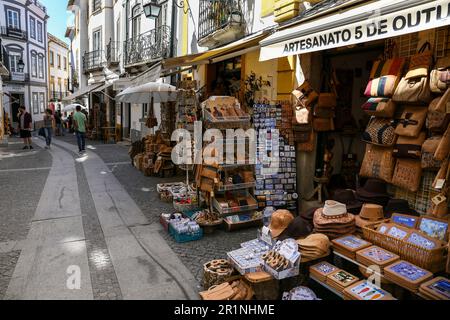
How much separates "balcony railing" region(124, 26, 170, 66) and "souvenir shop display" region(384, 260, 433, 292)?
11847 mm

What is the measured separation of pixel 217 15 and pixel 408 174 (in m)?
6.54

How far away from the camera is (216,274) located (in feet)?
12.4

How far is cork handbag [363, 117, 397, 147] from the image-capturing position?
14.9 feet

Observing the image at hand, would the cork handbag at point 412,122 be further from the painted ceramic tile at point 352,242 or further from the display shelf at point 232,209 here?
the display shelf at point 232,209

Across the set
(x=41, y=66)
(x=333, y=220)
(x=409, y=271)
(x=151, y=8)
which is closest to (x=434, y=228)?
(x=409, y=271)

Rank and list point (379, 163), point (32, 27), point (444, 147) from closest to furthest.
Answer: point (444, 147) → point (379, 163) → point (32, 27)

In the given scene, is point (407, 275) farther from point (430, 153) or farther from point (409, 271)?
point (430, 153)

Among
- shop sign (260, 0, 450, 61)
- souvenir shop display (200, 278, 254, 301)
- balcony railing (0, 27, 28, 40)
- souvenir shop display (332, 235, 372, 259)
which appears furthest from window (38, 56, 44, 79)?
souvenir shop display (332, 235, 372, 259)

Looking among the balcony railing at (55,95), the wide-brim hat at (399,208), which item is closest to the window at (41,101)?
the balcony railing at (55,95)

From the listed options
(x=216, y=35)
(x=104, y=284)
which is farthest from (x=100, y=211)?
(x=216, y=35)

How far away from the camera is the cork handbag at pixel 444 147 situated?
3611 mm

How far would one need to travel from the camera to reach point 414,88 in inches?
161

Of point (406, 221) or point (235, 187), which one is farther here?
point (235, 187)

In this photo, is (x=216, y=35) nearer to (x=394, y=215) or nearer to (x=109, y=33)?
(x=394, y=215)
